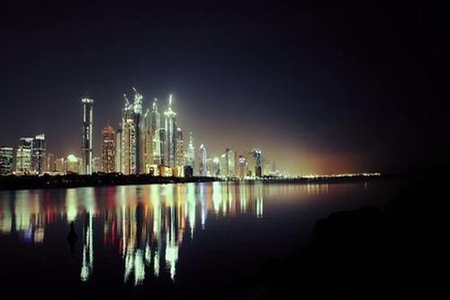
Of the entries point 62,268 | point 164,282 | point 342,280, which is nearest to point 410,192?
point 342,280

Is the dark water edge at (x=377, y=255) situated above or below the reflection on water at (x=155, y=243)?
above

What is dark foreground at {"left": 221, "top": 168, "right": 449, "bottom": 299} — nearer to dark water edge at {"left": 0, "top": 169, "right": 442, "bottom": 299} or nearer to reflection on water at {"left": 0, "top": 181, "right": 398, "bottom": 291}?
dark water edge at {"left": 0, "top": 169, "right": 442, "bottom": 299}

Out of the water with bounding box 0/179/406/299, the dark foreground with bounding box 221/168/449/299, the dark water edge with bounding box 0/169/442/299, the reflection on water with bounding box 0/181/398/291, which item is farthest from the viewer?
the reflection on water with bounding box 0/181/398/291

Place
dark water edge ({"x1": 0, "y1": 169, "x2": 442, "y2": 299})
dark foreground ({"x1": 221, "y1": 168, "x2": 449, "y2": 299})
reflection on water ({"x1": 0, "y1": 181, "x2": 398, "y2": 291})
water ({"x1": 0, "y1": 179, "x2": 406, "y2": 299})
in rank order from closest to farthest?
dark foreground ({"x1": 221, "y1": 168, "x2": 449, "y2": 299}) → dark water edge ({"x1": 0, "y1": 169, "x2": 442, "y2": 299}) → water ({"x1": 0, "y1": 179, "x2": 406, "y2": 299}) → reflection on water ({"x1": 0, "y1": 181, "x2": 398, "y2": 291})

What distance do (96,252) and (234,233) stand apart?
1431 cm

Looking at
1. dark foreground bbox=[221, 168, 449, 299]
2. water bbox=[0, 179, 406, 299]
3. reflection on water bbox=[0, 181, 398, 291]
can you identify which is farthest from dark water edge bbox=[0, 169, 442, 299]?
reflection on water bbox=[0, 181, 398, 291]

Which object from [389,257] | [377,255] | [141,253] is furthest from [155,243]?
[389,257]

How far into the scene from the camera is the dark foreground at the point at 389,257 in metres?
8.96

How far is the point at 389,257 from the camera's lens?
33.2 ft

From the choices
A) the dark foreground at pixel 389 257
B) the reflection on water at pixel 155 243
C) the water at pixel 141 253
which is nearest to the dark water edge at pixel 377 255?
the dark foreground at pixel 389 257

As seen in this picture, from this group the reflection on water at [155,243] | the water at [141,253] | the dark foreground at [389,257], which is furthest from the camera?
the reflection on water at [155,243]

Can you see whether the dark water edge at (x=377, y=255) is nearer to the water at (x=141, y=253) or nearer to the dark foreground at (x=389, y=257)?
the dark foreground at (x=389, y=257)

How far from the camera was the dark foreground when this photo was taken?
8961 millimetres

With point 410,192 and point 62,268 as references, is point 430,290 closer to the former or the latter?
point 410,192
